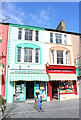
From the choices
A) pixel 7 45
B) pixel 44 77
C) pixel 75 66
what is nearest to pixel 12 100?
pixel 44 77

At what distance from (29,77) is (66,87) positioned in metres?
5.73

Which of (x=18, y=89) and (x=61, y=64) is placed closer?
(x=18, y=89)

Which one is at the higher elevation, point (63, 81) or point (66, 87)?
point (63, 81)

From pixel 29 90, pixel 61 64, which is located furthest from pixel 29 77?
pixel 61 64

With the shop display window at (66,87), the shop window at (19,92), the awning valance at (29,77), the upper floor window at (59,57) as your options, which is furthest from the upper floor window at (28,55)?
the shop display window at (66,87)

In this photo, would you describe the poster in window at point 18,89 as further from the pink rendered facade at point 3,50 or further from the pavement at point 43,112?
the pavement at point 43,112

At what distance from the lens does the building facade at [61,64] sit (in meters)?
15.3

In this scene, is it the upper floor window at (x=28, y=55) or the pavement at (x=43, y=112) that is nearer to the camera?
the pavement at (x=43, y=112)

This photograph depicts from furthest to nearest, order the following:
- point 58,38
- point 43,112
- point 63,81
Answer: point 58,38 < point 63,81 < point 43,112

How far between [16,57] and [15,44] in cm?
178

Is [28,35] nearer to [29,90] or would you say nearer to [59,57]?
[59,57]

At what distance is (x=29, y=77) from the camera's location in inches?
547

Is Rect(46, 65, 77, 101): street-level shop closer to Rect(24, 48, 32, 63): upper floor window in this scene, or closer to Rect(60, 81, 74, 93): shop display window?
Rect(60, 81, 74, 93): shop display window

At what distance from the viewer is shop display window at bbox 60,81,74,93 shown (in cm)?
1575
